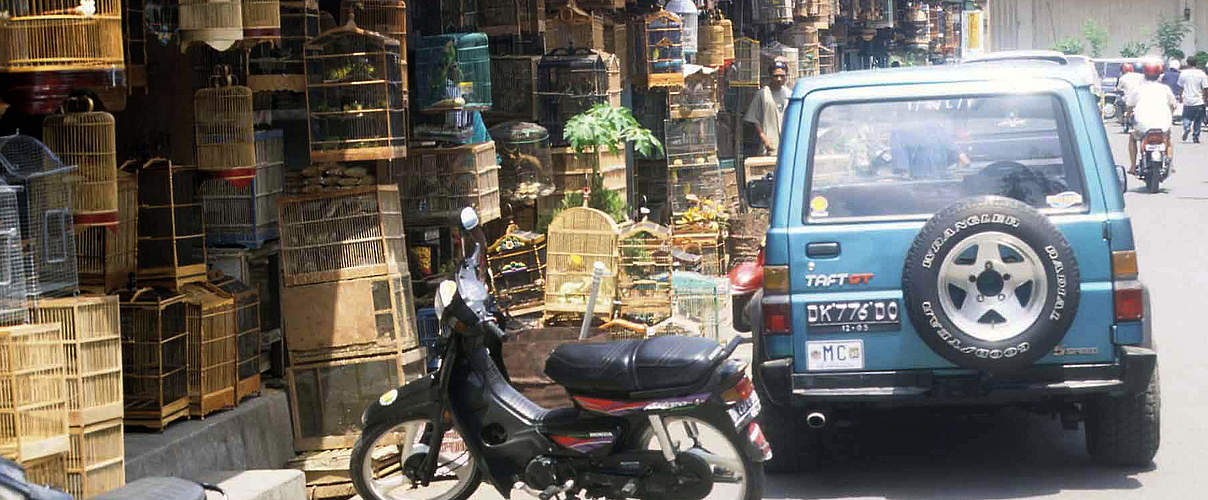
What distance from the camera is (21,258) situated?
6223 millimetres

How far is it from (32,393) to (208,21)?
218 cm

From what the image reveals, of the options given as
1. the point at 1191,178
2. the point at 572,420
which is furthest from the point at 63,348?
the point at 1191,178

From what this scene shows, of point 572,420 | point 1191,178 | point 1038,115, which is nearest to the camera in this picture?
point 572,420

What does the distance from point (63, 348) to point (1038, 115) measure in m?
4.42

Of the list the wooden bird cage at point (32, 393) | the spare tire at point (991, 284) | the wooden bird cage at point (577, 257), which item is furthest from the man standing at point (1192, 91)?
the wooden bird cage at point (32, 393)

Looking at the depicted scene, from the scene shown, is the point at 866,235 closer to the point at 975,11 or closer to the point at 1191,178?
the point at 1191,178

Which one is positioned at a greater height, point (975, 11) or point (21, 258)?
point (975, 11)

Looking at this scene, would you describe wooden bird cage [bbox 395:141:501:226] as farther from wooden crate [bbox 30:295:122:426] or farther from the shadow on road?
wooden crate [bbox 30:295:122:426]

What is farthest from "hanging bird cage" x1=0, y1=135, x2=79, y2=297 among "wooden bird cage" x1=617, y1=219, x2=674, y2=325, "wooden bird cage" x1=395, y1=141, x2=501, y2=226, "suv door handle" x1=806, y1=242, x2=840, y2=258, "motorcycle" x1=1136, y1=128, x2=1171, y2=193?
"motorcycle" x1=1136, y1=128, x2=1171, y2=193

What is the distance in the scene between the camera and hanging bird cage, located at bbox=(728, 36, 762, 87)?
67.2 feet

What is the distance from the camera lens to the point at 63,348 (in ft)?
20.6

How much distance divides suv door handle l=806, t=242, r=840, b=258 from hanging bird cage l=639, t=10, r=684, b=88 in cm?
797

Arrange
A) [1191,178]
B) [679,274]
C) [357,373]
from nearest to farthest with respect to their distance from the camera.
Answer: [357,373], [679,274], [1191,178]

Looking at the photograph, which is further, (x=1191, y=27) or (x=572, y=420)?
(x=1191, y=27)
